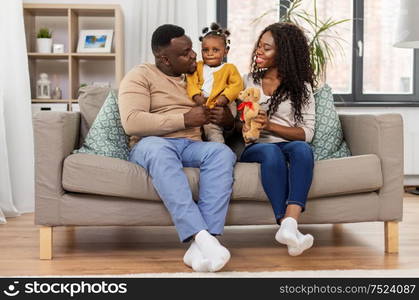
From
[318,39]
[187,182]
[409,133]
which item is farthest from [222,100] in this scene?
[409,133]

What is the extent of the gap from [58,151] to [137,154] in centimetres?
30

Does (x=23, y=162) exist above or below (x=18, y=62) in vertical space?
below

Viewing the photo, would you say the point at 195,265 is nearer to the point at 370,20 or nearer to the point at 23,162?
the point at 23,162

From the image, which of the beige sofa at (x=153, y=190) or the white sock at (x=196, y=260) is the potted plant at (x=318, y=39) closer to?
the beige sofa at (x=153, y=190)

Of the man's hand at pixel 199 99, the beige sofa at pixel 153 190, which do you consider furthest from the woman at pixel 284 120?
the man's hand at pixel 199 99

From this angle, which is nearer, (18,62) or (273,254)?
(273,254)

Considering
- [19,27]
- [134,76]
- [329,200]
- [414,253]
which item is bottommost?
[414,253]

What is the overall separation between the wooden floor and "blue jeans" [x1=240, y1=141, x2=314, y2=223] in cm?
24

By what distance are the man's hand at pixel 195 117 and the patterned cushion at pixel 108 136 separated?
0.35 meters

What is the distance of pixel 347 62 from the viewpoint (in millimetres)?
4891

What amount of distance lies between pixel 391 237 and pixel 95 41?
2618 millimetres

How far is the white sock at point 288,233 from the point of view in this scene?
2096mm

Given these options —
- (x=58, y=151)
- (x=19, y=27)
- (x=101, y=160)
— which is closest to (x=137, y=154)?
(x=101, y=160)

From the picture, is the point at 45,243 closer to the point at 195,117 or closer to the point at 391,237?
the point at 195,117
